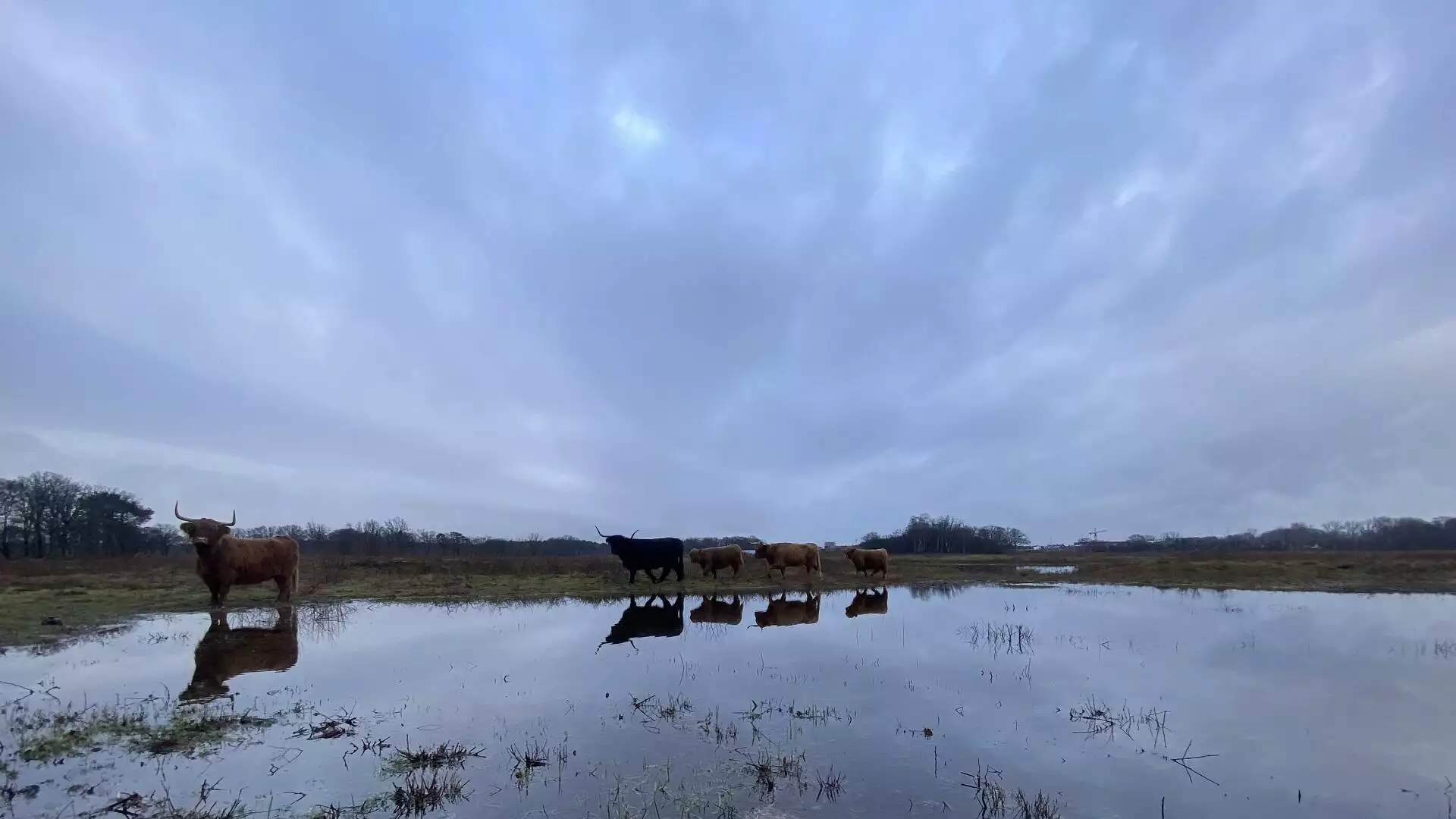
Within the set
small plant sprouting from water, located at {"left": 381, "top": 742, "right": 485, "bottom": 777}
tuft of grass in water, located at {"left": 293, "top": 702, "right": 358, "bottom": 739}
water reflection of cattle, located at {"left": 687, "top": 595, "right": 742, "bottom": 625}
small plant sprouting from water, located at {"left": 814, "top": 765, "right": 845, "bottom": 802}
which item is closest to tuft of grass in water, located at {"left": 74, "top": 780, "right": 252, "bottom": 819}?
small plant sprouting from water, located at {"left": 381, "top": 742, "right": 485, "bottom": 777}

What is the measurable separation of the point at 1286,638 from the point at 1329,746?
879 centimetres

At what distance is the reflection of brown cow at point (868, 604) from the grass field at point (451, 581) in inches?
121

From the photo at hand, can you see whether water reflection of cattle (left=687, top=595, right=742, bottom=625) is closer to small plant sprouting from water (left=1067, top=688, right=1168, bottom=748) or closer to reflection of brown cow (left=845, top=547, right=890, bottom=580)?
small plant sprouting from water (left=1067, top=688, right=1168, bottom=748)

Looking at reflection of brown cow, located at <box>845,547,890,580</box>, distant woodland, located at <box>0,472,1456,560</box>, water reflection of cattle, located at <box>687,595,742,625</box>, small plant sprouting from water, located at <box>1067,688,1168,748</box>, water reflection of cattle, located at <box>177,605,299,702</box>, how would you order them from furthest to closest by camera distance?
1. distant woodland, located at <box>0,472,1456,560</box>
2. reflection of brown cow, located at <box>845,547,890,580</box>
3. water reflection of cattle, located at <box>687,595,742,625</box>
4. water reflection of cattle, located at <box>177,605,299,702</box>
5. small plant sprouting from water, located at <box>1067,688,1168,748</box>

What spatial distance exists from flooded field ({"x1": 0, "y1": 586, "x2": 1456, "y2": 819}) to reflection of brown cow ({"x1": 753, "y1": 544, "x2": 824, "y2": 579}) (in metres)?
16.8

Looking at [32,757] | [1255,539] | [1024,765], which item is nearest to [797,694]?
[1024,765]

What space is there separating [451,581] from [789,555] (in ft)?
47.6

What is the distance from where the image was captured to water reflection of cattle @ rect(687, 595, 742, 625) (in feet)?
55.3

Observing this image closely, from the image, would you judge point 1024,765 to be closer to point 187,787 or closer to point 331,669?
point 187,787

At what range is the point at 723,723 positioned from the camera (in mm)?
7758

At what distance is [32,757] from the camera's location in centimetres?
615

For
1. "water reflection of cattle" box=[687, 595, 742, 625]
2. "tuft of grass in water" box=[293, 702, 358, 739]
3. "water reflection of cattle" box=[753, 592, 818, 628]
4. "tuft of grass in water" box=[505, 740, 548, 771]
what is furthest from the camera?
"water reflection of cattle" box=[687, 595, 742, 625]

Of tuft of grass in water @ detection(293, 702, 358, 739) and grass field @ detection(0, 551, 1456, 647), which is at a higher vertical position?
tuft of grass in water @ detection(293, 702, 358, 739)

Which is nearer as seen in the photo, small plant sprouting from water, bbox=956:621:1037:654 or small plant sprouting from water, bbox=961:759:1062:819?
small plant sprouting from water, bbox=961:759:1062:819
